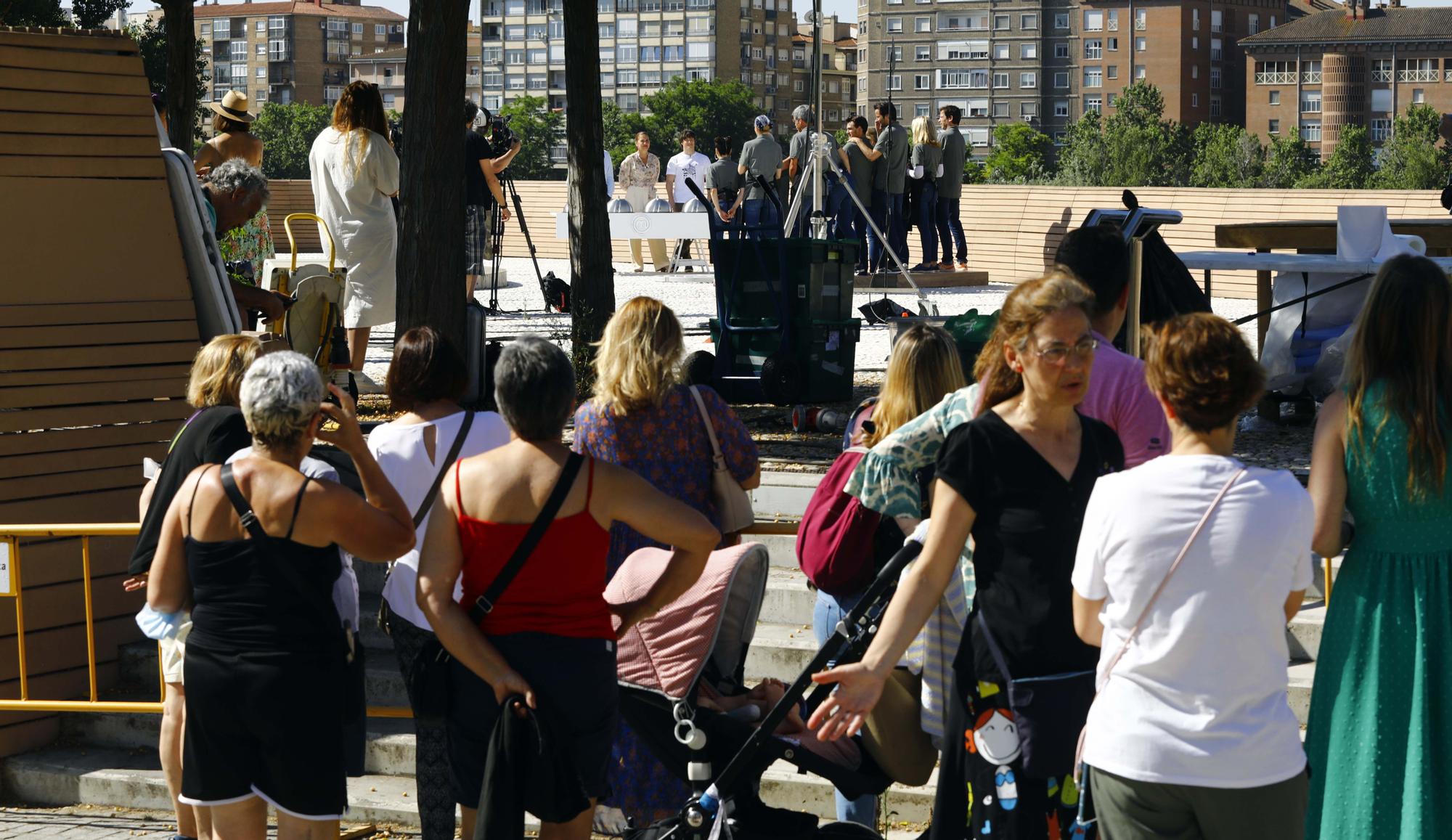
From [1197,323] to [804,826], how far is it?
168cm

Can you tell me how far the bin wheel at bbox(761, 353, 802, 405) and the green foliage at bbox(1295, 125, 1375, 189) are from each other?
115730 mm

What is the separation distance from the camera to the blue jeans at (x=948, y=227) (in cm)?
2038

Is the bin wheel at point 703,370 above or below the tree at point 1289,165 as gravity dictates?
below

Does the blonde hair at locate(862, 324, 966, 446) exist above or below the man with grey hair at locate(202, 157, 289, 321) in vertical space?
below

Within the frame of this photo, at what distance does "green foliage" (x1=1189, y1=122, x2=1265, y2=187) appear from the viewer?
125 metres

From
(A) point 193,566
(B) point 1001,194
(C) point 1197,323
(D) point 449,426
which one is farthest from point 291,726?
(B) point 1001,194

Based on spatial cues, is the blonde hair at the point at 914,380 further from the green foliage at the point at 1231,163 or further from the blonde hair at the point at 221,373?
the green foliage at the point at 1231,163

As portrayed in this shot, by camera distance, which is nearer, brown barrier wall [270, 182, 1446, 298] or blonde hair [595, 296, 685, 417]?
blonde hair [595, 296, 685, 417]

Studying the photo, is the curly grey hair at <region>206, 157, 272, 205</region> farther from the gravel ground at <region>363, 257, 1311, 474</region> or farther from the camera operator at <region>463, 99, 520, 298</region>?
the camera operator at <region>463, 99, 520, 298</region>

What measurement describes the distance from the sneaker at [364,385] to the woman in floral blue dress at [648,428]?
6434mm

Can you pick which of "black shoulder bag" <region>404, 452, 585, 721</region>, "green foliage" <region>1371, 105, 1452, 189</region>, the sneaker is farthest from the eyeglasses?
"green foliage" <region>1371, 105, 1452, 189</region>

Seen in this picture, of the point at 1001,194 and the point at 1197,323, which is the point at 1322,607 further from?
the point at 1001,194

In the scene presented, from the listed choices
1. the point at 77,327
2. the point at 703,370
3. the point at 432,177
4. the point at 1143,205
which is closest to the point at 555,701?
the point at 77,327

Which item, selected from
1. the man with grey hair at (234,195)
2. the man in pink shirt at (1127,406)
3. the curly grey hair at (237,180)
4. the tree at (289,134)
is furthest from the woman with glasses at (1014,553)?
the tree at (289,134)
